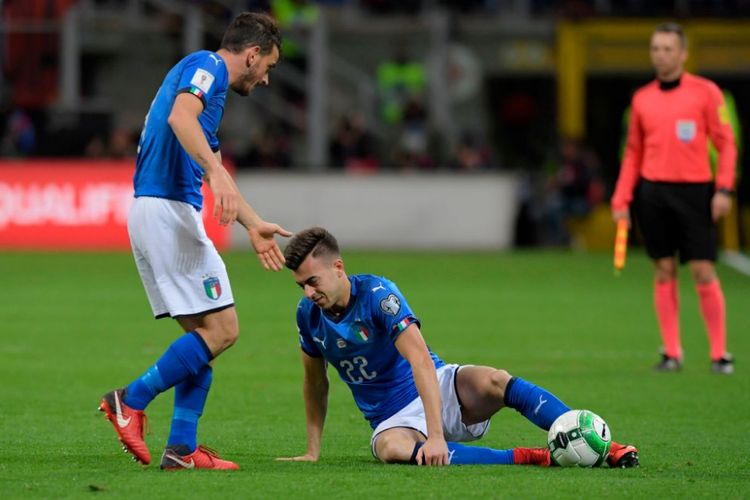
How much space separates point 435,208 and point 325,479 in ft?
57.4

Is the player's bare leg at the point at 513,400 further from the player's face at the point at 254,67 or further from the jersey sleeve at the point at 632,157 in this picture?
the jersey sleeve at the point at 632,157

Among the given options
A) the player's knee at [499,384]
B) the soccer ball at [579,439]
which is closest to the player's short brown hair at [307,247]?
the player's knee at [499,384]

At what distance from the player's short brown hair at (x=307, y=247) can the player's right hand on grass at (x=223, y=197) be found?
1.16ft

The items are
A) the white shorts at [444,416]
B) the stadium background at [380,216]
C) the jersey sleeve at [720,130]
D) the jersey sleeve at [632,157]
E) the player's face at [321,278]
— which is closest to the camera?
the player's face at [321,278]

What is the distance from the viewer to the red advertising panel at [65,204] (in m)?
22.5

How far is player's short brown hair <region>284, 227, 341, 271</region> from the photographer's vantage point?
6379 millimetres

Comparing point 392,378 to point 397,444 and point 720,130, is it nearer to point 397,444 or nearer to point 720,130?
point 397,444

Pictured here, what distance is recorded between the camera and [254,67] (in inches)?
262

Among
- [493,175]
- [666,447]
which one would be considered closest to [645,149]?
[666,447]

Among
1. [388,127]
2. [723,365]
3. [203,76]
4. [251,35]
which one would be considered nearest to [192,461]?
[203,76]

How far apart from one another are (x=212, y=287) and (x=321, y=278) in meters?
0.48

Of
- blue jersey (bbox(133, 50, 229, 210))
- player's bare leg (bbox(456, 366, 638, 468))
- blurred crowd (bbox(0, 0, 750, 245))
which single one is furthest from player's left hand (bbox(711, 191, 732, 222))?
blurred crowd (bbox(0, 0, 750, 245))

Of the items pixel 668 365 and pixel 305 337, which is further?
pixel 668 365

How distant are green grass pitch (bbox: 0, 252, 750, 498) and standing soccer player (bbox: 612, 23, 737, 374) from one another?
1.44 feet
